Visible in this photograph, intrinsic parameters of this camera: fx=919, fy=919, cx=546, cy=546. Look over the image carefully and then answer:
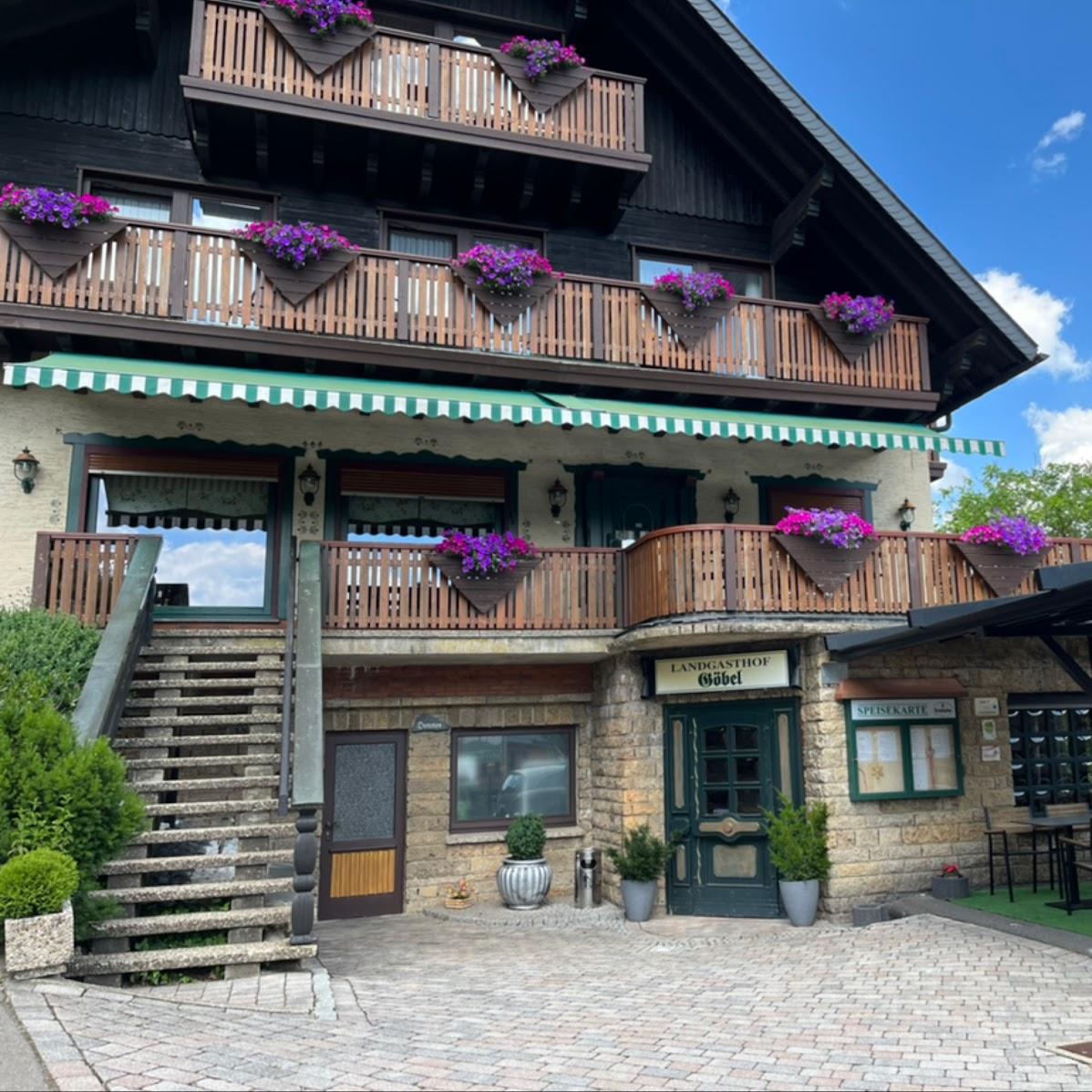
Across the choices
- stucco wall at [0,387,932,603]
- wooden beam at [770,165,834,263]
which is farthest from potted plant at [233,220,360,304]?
wooden beam at [770,165,834,263]

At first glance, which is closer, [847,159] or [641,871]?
[641,871]

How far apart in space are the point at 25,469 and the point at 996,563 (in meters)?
11.8

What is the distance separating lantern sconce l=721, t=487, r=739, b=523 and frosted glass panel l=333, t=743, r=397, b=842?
5715 mm

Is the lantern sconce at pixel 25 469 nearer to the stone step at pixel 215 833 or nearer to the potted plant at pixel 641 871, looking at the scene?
the stone step at pixel 215 833

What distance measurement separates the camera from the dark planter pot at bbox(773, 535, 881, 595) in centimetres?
1048

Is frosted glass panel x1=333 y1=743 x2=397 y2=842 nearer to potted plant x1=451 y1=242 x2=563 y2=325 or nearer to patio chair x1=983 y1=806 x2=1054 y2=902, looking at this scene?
potted plant x1=451 y1=242 x2=563 y2=325

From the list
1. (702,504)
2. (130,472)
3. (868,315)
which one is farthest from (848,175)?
(130,472)

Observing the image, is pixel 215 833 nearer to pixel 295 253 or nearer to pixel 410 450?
pixel 410 450

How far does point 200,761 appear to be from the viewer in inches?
321

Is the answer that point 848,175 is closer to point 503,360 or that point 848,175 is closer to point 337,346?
point 503,360

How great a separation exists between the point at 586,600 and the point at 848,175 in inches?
286

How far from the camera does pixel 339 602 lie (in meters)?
10.7

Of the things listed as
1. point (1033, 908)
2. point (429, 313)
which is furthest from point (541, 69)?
point (1033, 908)

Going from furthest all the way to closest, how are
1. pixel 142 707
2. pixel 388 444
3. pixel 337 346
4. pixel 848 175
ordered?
1. pixel 848 175
2. pixel 388 444
3. pixel 337 346
4. pixel 142 707
